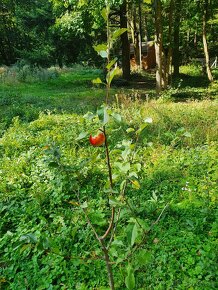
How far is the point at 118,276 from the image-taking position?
7.81 feet

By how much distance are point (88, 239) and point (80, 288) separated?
0.54 meters

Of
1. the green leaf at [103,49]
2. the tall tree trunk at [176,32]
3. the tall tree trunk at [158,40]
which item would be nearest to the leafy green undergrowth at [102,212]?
the green leaf at [103,49]

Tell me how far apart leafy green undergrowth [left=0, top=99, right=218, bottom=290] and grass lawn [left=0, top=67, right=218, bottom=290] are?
1cm

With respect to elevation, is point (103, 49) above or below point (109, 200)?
above

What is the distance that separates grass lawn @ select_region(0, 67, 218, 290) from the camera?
1.55 m

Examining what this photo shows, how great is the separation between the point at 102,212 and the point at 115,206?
183 centimetres

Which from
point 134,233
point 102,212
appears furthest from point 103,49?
point 102,212

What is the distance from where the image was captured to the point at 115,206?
4.31 feet

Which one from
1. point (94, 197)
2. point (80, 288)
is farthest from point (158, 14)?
point (80, 288)

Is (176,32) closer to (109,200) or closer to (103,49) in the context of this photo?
(103,49)

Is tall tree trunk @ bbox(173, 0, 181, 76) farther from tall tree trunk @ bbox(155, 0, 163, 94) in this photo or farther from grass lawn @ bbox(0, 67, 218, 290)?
grass lawn @ bbox(0, 67, 218, 290)

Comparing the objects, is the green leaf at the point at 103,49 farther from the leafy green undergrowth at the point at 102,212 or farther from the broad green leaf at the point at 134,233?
the broad green leaf at the point at 134,233

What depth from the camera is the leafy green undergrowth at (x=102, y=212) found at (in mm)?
1848

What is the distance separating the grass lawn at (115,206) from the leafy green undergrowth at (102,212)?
11 millimetres
